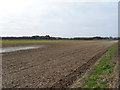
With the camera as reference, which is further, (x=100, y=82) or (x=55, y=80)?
(x=55, y=80)

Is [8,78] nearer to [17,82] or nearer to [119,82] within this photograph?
[17,82]

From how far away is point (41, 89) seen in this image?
10320mm

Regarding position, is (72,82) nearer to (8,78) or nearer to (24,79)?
(24,79)

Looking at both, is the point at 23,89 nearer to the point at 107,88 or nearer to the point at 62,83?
the point at 62,83

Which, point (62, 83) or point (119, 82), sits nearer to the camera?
point (119, 82)

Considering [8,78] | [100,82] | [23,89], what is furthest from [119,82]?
[8,78]

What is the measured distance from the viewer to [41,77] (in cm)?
1313

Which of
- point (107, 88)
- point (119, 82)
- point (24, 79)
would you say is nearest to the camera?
point (107, 88)

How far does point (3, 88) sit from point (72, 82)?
3.37 m

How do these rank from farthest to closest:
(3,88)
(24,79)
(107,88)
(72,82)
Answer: (24,79) < (72,82) < (3,88) < (107,88)

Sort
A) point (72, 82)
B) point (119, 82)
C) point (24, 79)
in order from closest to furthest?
point (119, 82) < point (72, 82) < point (24, 79)

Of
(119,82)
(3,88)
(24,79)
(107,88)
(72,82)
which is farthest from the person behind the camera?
(24,79)

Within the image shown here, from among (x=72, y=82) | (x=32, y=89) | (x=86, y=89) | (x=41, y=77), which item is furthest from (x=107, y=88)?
(x=41, y=77)

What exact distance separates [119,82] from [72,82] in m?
2.47
